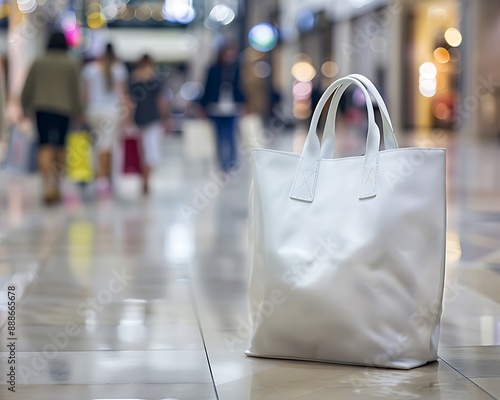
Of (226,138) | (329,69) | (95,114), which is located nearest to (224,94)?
(226,138)

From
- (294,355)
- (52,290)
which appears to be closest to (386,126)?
(294,355)

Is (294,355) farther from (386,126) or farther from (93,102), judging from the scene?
(93,102)

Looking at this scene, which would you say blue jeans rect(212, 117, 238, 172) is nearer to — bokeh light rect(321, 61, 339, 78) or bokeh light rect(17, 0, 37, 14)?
bokeh light rect(17, 0, 37, 14)

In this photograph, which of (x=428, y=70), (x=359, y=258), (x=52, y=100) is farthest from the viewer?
(x=428, y=70)

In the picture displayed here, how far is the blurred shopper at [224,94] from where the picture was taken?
47.6ft

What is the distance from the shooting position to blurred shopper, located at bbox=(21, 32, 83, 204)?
10602 millimetres

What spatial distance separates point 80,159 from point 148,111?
111 centimetres

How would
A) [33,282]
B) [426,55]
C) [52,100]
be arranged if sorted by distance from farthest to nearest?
[426,55] → [52,100] → [33,282]

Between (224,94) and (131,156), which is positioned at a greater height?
(224,94)

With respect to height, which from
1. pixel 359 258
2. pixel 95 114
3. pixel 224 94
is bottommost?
pixel 359 258

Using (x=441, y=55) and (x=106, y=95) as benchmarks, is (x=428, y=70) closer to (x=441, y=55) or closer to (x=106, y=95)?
(x=441, y=55)

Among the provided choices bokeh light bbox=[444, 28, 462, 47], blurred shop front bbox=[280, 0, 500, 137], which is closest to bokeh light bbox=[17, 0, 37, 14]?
blurred shop front bbox=[280, 0, 500, 137]

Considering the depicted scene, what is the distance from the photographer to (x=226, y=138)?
14.9m

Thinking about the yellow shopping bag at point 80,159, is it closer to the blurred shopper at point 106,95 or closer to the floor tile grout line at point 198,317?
the blurred shopper at point 106,95
